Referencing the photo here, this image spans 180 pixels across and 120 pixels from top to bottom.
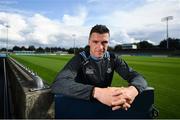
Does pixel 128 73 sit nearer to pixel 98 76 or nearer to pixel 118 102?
pixel 98 76

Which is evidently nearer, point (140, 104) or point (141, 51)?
point (140, 104)

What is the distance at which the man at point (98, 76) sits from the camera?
3268 millimetres

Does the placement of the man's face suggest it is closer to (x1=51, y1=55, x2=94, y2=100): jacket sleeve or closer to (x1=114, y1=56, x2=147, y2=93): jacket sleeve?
(x1=51, y1=55, x2=94, y2=100): jacket sleeve

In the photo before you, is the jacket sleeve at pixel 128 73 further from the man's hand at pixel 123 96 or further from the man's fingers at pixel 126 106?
the man's fingers at pixel 126 106

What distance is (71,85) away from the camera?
11.1ft

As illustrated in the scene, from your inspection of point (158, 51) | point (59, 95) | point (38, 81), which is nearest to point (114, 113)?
point (59, 95)

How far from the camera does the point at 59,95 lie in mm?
3336

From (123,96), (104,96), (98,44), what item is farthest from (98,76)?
(104,96)

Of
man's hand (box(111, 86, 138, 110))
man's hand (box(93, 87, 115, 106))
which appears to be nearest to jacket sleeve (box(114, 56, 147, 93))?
man's hand (box(111, 86, 138, 110))

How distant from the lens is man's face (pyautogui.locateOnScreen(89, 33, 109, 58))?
393cm

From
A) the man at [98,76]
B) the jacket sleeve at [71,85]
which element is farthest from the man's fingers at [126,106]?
the jacket sleeve at [71,85]

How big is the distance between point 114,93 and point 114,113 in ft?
1.10

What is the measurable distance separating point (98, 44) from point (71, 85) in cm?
78

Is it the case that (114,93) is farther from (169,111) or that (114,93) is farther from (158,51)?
(158,51)
